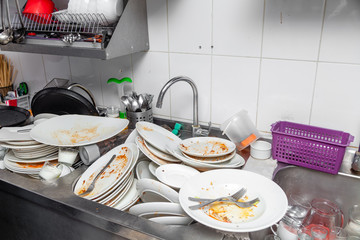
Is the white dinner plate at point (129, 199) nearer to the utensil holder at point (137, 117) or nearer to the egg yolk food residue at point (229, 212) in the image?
the egg yolk food residue at point (229, 212)

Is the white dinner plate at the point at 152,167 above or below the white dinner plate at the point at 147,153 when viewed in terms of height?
below

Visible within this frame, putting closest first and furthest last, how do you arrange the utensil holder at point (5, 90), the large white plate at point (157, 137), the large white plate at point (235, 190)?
the large white plate at point (235, 190) → the large white plate at point (157, 137) → the utensil holder at point (5, 90)

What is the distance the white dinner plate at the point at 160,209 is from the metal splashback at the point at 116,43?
579 mm

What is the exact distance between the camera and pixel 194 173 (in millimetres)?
1037

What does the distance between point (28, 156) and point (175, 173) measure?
60 cm

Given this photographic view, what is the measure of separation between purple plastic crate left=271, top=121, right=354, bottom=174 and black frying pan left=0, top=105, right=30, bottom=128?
1.13m

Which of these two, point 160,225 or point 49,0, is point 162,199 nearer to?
point 160,225

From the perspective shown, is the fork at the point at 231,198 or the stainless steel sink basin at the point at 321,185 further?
the stainless steel sink basin at the point at 321,185

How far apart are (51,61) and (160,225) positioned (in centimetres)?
127

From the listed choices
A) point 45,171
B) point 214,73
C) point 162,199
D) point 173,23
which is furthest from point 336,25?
point 45,171

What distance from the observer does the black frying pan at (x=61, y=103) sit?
137 centimetres

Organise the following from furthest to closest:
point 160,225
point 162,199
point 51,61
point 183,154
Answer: point 51,61, point 183,154, point 162,199, point 160,225

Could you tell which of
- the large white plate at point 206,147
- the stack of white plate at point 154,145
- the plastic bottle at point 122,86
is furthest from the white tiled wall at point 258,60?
the stack of white plate at point 154,145

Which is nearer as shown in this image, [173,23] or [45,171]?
[45,171]
